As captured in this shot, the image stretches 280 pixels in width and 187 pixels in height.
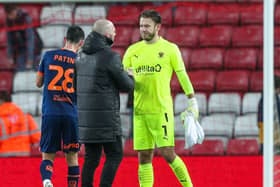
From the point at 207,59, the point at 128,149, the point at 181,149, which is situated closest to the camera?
the point at 128,149

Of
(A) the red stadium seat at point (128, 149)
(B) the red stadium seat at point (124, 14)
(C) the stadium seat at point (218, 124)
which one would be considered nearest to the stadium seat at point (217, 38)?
(B) the red stadium seat at point (124, 14)

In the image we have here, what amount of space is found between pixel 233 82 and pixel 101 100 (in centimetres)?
582

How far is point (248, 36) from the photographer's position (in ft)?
44.6

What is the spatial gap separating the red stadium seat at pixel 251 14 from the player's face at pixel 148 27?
581cm

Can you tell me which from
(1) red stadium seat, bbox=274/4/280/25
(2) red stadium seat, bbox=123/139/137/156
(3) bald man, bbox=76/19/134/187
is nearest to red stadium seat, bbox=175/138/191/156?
(2) red stadium seat, bbox=123/139/137/156

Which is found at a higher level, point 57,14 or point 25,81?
point 57,14

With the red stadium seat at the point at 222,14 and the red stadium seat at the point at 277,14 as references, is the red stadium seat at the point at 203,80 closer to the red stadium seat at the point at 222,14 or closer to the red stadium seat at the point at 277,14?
the red stadium seat at the point at 222,14

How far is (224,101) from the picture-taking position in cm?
1313

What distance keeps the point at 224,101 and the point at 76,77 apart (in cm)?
551

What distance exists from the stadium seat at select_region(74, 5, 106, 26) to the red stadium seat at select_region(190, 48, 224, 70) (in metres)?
1.33

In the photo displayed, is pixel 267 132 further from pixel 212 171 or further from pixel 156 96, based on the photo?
pixel 212 171

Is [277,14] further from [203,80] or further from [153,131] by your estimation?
[153,131]

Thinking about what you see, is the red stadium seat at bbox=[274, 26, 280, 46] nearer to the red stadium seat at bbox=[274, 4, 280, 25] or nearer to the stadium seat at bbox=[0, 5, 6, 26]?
the red stadium seat at bbox=[274, 4, 280, 25]

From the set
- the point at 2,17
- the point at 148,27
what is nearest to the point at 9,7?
the point at 2,17
